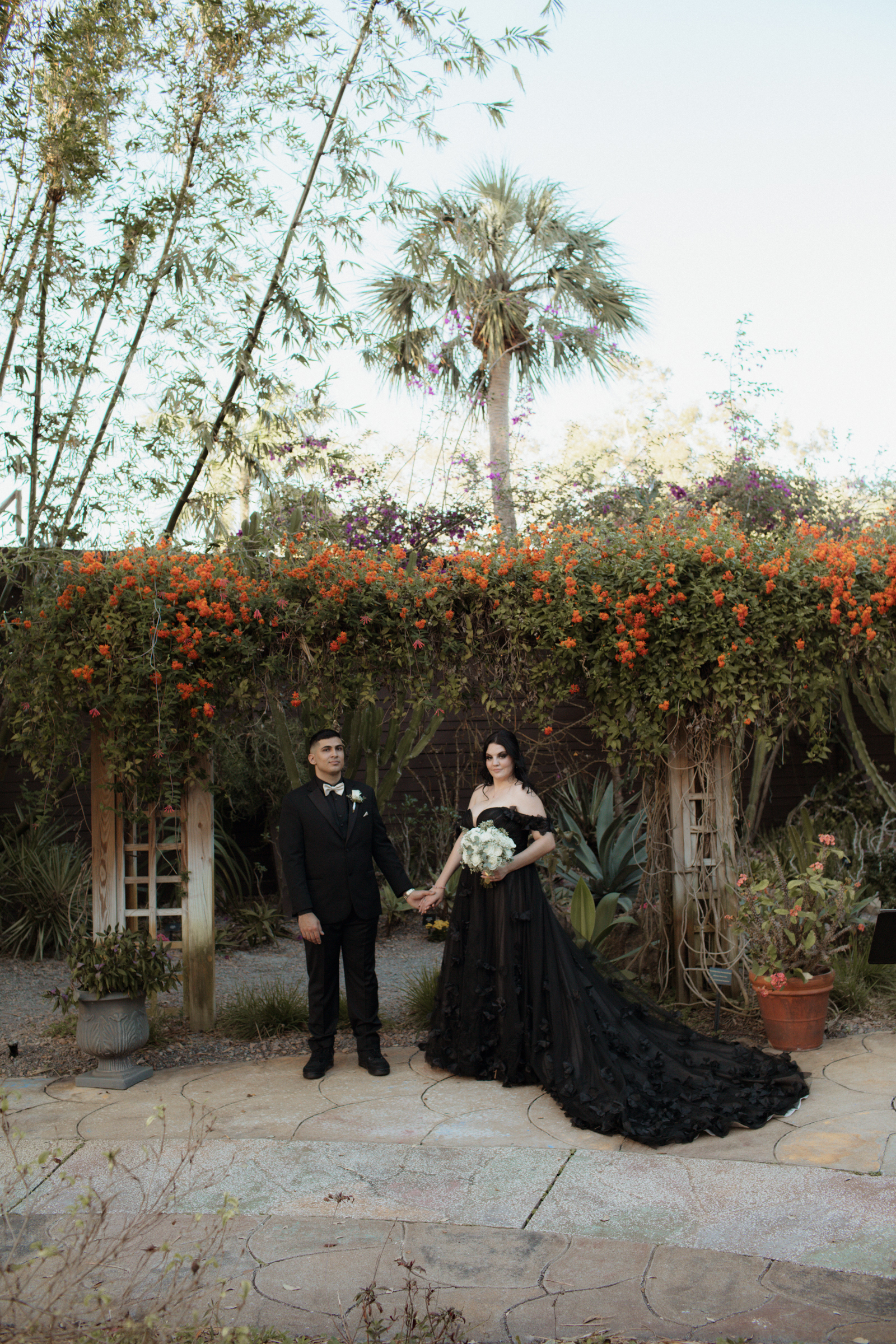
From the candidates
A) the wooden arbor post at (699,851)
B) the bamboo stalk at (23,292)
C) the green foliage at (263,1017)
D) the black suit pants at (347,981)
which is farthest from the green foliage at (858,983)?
the bamboo stalk at (23,292)

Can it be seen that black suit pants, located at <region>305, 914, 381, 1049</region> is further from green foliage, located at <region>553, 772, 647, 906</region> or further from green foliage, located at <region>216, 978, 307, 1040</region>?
green foliage, located at <region>553, 772, 647, 906</region>

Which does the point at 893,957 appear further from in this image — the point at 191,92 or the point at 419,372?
the point at 419,372

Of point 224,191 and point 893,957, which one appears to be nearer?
point 893,957

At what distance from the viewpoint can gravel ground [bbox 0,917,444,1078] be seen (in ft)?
17.3

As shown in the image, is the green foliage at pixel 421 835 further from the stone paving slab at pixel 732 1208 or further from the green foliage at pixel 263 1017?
the stone paving slab at pixel 732 1208

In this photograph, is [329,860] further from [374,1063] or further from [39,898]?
[39,898]

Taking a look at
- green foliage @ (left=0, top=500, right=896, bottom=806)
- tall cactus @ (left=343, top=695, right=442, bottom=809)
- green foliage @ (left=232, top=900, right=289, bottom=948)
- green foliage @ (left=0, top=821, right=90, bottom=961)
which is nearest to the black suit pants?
green foliage @ (left=0, top=500, right=896, bottom=806)

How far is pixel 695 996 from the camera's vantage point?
584cm

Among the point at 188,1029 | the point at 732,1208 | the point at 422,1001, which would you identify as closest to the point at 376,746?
the point at 422,1001

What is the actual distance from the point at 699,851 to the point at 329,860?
7.73 feet

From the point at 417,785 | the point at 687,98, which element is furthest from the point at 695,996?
the point at 687,98

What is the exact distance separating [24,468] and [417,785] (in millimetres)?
4936

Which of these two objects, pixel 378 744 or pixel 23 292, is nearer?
pixel 23 292

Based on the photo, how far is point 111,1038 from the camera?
476cm
